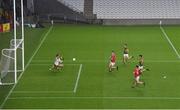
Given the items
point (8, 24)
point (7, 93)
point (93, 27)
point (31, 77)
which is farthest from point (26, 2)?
point (7, 93)

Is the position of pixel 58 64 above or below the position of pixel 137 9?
below

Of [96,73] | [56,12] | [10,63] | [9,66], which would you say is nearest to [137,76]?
[96,73]

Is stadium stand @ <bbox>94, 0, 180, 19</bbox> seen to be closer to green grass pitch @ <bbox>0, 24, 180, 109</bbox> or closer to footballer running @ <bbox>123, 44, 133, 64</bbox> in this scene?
green grass pitch @ <bbox>0, 24, 180, 109</bbox>

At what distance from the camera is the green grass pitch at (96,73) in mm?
29039

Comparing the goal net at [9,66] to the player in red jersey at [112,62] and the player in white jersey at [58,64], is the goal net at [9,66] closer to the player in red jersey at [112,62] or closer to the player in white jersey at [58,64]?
the player in white jersey at [58,64]

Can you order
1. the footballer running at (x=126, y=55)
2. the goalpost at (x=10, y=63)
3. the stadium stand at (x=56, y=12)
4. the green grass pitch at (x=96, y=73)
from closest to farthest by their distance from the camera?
the green grass pitch at (x=96, y=73) → the goalpost at (x=10, y=63) → the footballer running at (x=126, y=55) → the stadium stand at (x=56, y=12)

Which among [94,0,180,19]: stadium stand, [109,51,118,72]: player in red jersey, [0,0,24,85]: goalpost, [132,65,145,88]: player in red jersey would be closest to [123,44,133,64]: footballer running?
[109,51,118,72]: player in red jersey

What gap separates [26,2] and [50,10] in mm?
3158

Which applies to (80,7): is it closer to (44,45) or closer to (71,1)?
(71,1)

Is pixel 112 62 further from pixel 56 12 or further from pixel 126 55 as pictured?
pixel 56 12

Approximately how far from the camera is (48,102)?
94.5 ft

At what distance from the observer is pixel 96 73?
35031mm

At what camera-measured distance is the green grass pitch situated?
29039 millimetres

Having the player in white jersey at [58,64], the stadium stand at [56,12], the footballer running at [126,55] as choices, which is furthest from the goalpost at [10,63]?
the stadium stand at [56,12]
